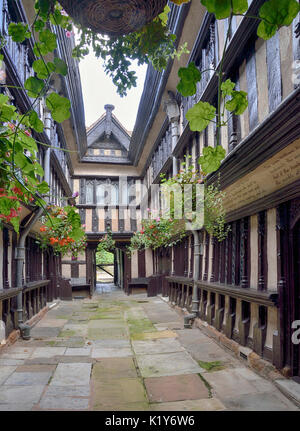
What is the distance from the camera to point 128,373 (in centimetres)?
466

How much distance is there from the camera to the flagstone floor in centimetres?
357

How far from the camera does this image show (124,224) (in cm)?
1633

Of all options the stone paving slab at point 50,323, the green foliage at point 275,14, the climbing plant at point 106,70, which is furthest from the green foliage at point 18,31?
the stone paving slab at point 50,323

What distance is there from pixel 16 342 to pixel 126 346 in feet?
6.60

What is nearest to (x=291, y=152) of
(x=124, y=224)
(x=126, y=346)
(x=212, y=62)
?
(x=212, y=62)

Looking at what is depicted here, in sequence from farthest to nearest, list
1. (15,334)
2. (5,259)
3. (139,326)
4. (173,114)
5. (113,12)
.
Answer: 1. (173,114)
2. (139,326)
3. (15,334)
4. (5,259)
5. (113,12)

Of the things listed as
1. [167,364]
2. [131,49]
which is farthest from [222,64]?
[167,364]

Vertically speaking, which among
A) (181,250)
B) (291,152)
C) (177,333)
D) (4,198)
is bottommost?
(177,333)

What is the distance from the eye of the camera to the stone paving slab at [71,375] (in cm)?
423

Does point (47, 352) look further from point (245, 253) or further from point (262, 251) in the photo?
point (262, 251)

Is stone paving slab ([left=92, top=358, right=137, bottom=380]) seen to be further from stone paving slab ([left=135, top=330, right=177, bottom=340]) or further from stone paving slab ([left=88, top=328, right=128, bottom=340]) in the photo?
stone paving slab ([left=88, top=328, right=128, bottom=340])

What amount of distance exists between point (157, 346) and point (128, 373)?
61.2 inches

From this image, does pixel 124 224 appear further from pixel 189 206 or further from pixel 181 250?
pixel 189 206
